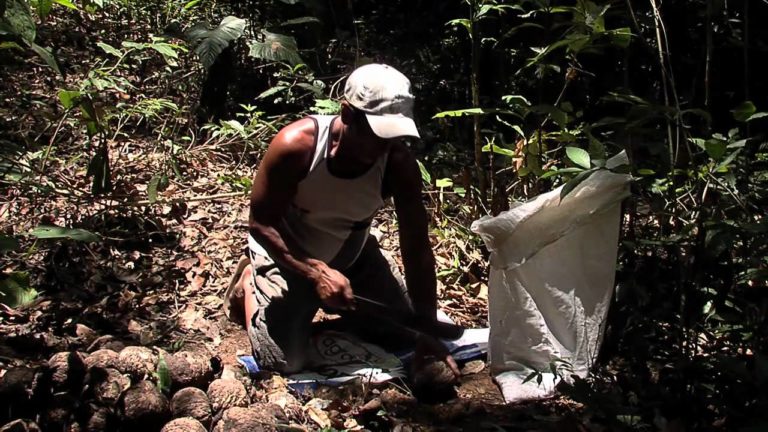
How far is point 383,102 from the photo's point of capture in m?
2.67

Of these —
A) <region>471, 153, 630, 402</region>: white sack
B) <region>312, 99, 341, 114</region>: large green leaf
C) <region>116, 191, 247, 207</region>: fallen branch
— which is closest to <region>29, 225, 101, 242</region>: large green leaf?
<region>116, 191, 247, 207</region>: fallen branch

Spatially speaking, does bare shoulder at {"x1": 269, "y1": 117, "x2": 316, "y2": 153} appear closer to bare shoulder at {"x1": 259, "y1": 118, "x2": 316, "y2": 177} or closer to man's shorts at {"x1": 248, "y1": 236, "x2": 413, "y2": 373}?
bare shoulder at {"x1": 259, "y1": 118, "x2": 316, "y2": 177}

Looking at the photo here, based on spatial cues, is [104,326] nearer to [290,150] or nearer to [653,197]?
[290,150]

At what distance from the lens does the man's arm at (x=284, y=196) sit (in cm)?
285

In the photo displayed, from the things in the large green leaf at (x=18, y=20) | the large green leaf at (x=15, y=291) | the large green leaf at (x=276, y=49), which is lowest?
the large green leaf at (x=15, y=291)

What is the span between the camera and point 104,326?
3227 mm

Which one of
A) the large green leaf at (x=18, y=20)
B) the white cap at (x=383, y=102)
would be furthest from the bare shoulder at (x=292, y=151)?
the large green leaf at (x=18, y=20)

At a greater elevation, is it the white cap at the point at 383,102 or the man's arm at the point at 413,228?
the white cap at the point at 383,102

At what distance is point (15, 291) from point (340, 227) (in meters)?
1.20

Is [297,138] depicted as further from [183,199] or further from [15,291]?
[183,199]

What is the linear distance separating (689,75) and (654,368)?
245 centimetres

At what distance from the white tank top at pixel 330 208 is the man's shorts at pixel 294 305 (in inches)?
4.5

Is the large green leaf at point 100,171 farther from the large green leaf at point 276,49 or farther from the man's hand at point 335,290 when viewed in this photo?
the man's hand at point 335,290

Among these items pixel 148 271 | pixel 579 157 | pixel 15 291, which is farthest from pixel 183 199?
pixel 579 157
